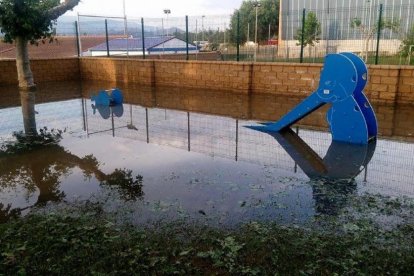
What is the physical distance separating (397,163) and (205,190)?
3.13m

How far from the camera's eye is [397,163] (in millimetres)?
6160

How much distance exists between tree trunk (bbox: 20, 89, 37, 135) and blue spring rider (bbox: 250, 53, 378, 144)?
19.8 ft

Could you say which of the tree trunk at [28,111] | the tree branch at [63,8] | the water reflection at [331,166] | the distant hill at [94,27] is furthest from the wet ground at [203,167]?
the distant hill at [94,27]

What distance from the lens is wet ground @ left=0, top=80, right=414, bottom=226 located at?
4.68 metres

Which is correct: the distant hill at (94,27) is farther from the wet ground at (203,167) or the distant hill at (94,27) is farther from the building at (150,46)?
the wet ground at (203,167)

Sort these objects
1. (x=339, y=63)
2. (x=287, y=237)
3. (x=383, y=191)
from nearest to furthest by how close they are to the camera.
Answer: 1. (x=287, y=237)
2. (x=383, y=191)
3. (x=339, y=63)

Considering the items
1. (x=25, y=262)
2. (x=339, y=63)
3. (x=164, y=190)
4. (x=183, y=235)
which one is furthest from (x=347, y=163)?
(x=25, y=262)

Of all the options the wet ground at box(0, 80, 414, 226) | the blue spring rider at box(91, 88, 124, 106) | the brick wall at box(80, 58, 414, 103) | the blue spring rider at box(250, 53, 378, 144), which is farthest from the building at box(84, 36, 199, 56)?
the blue spring rider at box(250, 53, 378, 144)

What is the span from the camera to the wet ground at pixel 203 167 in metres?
4.68

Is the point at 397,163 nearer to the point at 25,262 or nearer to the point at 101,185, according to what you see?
the point at 101,185

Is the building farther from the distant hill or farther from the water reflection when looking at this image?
the water reflection

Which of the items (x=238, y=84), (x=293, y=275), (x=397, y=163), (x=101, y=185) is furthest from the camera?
(x=238, y=84)

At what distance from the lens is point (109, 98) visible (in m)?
11.4

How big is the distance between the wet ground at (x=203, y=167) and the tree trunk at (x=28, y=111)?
187 mm
